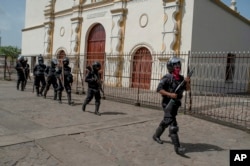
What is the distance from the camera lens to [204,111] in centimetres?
909

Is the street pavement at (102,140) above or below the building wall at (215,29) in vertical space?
below

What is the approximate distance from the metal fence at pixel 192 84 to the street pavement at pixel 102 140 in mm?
1414

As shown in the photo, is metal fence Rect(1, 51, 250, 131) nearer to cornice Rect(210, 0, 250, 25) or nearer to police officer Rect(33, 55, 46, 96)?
police officer Rect(33, 55, 46, 96)

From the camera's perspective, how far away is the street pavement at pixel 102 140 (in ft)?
14.7

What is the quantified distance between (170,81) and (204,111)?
4.65 metres

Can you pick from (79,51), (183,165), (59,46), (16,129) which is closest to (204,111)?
(183,165)

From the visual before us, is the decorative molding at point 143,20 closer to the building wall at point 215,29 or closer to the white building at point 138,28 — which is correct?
the white building at point 138,28

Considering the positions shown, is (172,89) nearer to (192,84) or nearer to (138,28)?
(192,84)

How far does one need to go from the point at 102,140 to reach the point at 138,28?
11881 mm

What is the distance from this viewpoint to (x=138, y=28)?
16406mm

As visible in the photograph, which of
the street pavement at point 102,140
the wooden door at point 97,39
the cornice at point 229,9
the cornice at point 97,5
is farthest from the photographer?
the wooden door at point 97,39

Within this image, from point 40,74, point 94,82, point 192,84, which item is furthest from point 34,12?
point 94,82

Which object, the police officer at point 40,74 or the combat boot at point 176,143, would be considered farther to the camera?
the police officer at point 40,74

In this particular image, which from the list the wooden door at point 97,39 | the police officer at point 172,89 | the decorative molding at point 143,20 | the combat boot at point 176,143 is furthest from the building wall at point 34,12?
the combat boot at point 176,143
